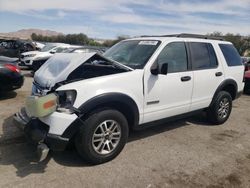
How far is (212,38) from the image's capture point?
19.5 ft

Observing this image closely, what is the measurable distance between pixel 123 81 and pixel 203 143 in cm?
197

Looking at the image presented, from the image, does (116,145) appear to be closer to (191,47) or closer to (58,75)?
(58,75)

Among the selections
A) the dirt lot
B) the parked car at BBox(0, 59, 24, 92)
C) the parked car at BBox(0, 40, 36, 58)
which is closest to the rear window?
the dirt lot

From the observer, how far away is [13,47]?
52.9 feet

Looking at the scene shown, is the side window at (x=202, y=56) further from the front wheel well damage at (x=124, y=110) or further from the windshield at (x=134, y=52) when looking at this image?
the front wheel well damage at (x=124, y=110)

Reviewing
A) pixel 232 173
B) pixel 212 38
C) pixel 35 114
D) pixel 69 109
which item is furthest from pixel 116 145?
pixel 212 38

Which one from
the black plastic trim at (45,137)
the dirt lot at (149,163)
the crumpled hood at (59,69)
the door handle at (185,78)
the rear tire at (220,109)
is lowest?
the dirt lot at (149,163)

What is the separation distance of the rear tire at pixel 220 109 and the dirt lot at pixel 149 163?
1.43 feet

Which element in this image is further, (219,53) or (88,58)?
(219,53)

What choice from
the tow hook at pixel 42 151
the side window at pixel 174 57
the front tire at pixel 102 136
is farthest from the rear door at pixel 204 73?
the tow hook at pixel 42 151

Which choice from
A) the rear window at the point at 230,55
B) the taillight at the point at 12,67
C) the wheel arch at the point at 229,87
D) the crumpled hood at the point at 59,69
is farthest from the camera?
the taillight at the point at 12,67

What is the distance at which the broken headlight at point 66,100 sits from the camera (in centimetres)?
359

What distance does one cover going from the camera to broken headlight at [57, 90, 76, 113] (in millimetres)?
3592

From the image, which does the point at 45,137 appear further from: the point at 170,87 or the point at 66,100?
the point at 170,87
